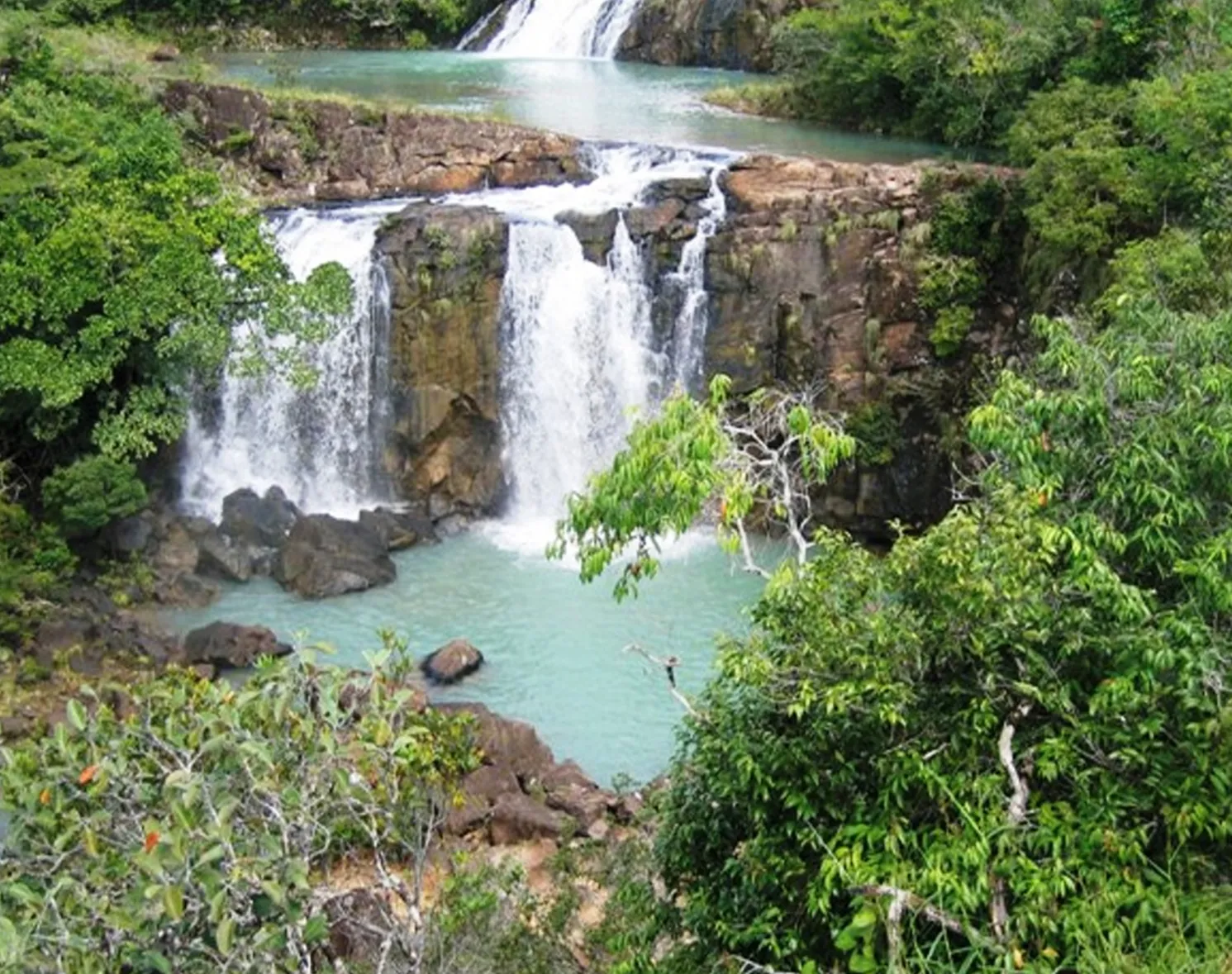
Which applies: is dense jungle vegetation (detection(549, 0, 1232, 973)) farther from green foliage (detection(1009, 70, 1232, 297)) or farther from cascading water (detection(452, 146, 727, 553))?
cascading water (detection(452, 146, 727, 553))

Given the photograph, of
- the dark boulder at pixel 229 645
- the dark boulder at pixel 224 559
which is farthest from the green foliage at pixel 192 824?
the dark boulder at pixel 224 559

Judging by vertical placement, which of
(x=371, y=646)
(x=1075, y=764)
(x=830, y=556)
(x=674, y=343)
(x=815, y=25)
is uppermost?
(x=815, y=25)

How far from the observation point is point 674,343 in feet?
62.3

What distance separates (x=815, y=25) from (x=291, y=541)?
568 inches

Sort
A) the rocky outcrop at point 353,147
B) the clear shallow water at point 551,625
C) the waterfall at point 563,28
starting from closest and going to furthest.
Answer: the clear shallow water at point 551,625 → the rocky outcrop at point 353,147 → the waterfall at point 563,28

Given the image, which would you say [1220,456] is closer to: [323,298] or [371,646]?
[371,646]

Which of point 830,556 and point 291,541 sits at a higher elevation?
point 830,556

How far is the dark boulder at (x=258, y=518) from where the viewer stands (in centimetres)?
1743

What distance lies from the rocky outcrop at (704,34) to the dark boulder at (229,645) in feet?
65.2

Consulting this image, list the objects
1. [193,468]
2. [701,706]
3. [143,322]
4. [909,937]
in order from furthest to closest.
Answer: [193,468] < [143,322] < [701,706] < [909,937]

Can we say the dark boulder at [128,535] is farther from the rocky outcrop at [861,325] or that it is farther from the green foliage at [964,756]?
the green foliage at [964,756]

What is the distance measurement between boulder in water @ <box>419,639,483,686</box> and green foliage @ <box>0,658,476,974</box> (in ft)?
26.7

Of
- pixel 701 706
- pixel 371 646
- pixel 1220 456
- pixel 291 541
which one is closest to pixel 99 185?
pixel 291 541

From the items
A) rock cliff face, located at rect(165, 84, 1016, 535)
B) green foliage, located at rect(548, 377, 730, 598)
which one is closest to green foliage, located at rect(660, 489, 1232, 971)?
green foliage, located at rect(548, 377, 730, 598)
